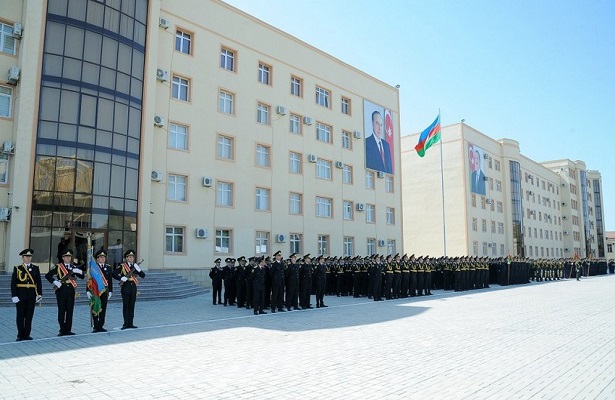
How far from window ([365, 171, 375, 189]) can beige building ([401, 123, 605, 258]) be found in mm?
8122

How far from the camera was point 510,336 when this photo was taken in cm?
899

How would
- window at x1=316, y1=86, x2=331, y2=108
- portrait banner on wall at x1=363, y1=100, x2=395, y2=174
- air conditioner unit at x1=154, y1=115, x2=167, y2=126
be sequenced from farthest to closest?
1. portrait banner on wall at x1=363, y1=100, x2=395, y2=174
2. window at x1=316, y1=86, x2=331, y2=108
3. air conditioner unit at x1=154, y1=115, x2=167, y2=126

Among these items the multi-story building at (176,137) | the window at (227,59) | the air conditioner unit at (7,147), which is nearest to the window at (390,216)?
the multi-story building at (176,137)

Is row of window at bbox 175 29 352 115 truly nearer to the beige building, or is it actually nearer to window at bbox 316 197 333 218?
window at bbox 316 197 333 218

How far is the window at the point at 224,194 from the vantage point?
23500 millimetres

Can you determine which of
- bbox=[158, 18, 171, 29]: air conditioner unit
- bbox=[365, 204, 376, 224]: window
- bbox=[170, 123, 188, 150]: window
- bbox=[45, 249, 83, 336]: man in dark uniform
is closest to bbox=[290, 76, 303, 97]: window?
bbox=[170, 123, 188, 150]: window

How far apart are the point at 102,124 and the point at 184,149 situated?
159 inches

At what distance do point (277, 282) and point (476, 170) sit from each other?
36.7m

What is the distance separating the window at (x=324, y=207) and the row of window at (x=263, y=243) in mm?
1326

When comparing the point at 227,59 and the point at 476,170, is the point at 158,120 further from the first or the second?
the point at 476,170

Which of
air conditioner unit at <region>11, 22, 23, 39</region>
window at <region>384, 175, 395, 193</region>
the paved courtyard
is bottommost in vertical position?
the paved courtyard

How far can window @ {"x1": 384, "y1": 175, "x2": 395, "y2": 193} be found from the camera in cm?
3419

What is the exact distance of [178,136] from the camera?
22.2m

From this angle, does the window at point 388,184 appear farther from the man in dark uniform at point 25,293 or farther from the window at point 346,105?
the man in dark uniform at point 25,293
